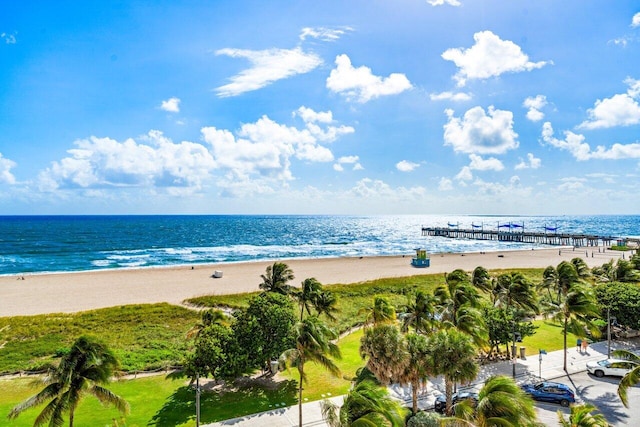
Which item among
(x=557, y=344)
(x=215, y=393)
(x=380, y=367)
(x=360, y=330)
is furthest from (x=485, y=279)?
(x=215, y=393)

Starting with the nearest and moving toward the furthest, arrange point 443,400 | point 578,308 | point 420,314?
point 443,400 → point 578,308 → point 420,314

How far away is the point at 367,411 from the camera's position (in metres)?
13.1

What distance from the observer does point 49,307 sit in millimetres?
48062

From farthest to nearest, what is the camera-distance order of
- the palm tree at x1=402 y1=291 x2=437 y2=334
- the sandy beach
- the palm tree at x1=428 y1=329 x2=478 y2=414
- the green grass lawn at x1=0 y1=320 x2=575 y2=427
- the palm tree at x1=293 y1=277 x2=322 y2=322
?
the sandy beach → the palm tree at x1=293 y1=277 x2=322 y2=322 → the palm tree at x1=402 y1=291 x2=437 y2=334 → the green grass lawn at x1=0 y1=320 x2=575 y2=427 → the palm tree at x1=428 y1=329 x2=478 y2=414

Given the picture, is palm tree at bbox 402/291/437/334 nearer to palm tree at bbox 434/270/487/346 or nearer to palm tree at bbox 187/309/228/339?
palm tree at bbox 434/270/487/346

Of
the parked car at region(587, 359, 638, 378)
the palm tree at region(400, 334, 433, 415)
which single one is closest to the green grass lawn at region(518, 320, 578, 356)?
the parked car at region(587, 359, 638, 378)

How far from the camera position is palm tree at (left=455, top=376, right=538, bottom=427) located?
12727 millimetres

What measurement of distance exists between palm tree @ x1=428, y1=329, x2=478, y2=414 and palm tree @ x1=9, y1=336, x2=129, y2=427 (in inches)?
543

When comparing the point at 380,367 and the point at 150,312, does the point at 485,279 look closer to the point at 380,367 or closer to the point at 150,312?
the point at 380,367

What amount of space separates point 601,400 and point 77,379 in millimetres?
26928

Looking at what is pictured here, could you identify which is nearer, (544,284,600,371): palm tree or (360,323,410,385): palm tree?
(360,323,410,385): palm tree

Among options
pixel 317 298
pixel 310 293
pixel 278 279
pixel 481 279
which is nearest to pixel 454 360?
pixel 317 298

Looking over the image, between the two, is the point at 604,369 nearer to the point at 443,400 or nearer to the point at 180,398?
the point at 443,400

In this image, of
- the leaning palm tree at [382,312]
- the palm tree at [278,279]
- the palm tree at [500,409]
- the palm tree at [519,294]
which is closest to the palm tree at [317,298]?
the palm tree at [278,279]
